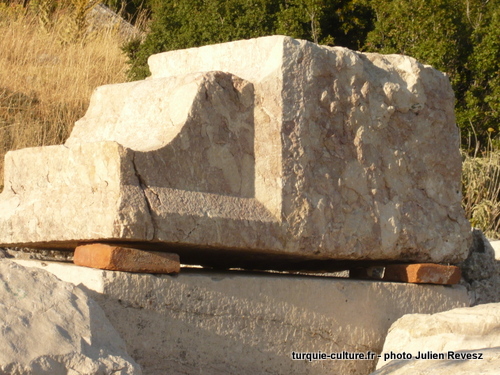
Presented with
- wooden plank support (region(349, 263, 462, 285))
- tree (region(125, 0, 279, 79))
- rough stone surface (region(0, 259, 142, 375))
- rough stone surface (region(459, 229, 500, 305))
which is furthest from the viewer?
→ tree (region(125, 0, 279, 79))

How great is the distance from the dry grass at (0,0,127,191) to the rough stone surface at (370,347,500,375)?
4105mm

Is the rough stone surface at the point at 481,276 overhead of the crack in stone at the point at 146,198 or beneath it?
beneath

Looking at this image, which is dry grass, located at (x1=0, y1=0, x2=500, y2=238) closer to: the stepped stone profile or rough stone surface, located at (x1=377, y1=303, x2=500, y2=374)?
the stepped stone profile

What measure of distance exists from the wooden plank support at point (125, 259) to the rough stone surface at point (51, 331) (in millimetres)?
161

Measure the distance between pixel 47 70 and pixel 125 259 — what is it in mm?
5680

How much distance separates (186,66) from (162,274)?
1.05 m

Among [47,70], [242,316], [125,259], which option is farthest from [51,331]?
[47,70]

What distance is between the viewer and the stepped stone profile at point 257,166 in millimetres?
2748

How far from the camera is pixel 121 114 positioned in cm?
317

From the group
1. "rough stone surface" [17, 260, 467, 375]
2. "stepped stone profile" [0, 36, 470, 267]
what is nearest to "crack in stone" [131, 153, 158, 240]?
"stepped stone profile" [0, 36, 470, 267]

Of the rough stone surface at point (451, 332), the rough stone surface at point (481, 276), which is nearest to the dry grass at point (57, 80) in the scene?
the rough stone surface at point (481, 276)

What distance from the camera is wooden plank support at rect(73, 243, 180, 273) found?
Answer: 2654 mm

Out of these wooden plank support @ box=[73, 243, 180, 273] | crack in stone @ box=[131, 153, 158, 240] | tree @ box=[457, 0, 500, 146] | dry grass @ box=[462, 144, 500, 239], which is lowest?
dry grass @ box=[462, 144, 500, 239]

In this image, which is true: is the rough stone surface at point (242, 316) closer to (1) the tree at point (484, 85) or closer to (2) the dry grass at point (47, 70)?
(2) the dry grass at point (47, 70)
